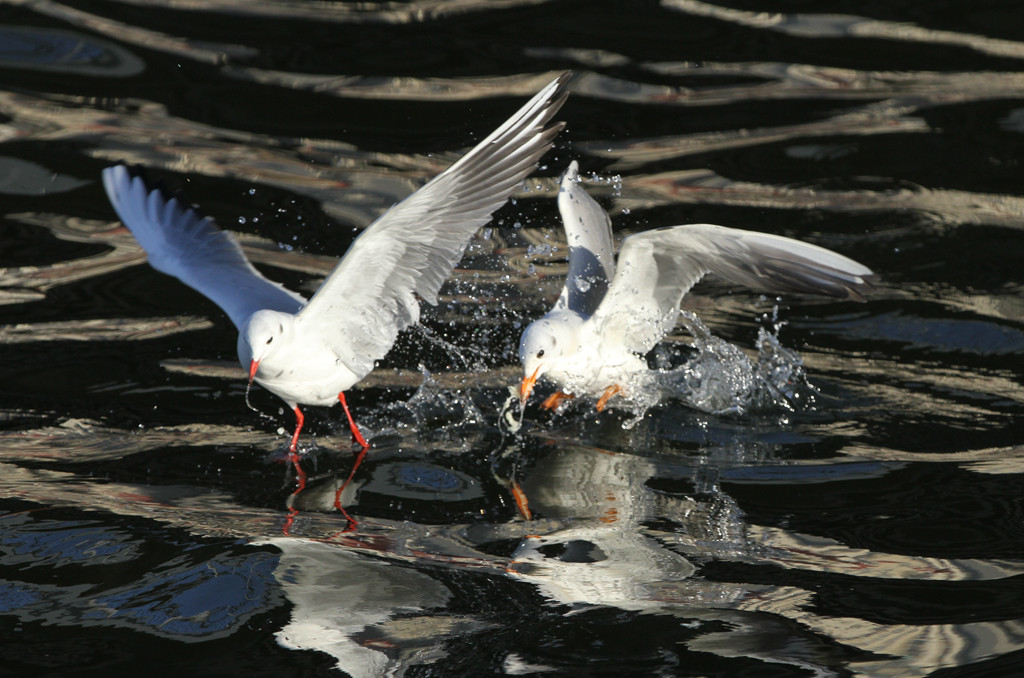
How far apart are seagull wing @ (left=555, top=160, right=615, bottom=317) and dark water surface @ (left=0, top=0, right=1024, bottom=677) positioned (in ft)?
1.94

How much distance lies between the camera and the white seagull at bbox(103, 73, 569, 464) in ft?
18.2

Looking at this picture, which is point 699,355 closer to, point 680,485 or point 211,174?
point 680,485

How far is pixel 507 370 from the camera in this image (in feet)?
22.9

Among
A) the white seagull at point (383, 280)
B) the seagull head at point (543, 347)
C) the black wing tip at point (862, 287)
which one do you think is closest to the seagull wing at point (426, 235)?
the white seagull at point (383, 280)

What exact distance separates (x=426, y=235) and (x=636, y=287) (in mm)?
1332

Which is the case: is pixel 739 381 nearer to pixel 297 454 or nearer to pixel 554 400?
pixel 554 400

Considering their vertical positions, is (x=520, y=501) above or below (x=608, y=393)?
below

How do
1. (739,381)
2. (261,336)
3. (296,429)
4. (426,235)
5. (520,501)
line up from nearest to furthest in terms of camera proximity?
(520,501) → (261,336) → (426,235) → (296,429) → (739,381)

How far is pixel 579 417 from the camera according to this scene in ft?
21.1

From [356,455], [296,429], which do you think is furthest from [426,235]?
[296,429]

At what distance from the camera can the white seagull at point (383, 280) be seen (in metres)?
5.54

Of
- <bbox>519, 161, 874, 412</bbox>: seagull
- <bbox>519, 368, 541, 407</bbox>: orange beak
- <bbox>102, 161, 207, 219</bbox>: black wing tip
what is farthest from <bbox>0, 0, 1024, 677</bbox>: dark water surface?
<bbox>102, 161, 207, 219</bbox>: black wing tip

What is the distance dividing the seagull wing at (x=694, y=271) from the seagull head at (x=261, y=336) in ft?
5.89

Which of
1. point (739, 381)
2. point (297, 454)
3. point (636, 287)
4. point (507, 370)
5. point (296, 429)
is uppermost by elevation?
point (636, 287)
